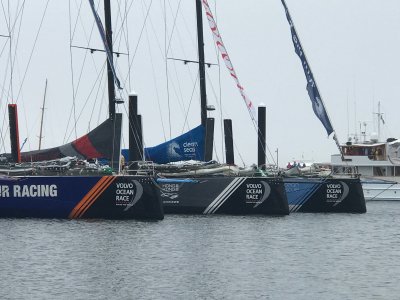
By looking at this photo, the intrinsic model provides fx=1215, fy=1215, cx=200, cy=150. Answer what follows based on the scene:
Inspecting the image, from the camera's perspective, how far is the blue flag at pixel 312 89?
58406 mm

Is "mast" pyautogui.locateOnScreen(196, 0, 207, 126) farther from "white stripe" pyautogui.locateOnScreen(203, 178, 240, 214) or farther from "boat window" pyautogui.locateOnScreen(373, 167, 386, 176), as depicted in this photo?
"boat window" pyautogui.locateOnScreen(373, 167, 386, 176)

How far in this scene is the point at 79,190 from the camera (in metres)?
48.3

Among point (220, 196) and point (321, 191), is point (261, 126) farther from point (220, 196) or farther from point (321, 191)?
point (220, 196)

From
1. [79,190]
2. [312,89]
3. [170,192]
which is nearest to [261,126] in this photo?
[312,89]

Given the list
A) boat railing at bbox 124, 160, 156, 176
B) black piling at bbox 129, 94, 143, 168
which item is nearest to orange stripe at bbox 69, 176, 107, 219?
boat railing at bbox 124, 160, 156, 176

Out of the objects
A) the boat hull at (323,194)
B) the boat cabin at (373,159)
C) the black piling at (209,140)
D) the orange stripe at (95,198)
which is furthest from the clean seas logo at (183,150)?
the boat cabin at (373,159)

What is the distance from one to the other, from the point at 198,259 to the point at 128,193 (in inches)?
428

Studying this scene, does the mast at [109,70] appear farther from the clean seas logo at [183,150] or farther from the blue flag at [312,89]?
the blue flag at [312,89]

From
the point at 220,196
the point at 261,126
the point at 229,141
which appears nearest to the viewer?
the point at 220,196

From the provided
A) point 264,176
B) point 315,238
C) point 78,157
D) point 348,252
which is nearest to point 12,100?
point 78,157

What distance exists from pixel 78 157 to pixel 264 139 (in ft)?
42.0

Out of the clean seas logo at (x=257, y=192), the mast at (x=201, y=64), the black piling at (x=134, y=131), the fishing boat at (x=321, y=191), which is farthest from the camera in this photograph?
the mast at (x=201, y=64)

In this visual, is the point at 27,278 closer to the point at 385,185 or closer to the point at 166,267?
the point at 166,267

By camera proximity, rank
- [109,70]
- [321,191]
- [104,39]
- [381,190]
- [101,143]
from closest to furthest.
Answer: [101,143] < [104,39] < [109,70] < [321,191] < [381,190]
